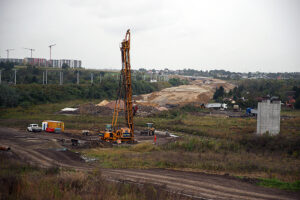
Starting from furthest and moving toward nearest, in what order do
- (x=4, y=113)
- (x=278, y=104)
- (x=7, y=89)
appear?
(x=7, y=89)
(x=4, y=113)
(x=278, y=104)

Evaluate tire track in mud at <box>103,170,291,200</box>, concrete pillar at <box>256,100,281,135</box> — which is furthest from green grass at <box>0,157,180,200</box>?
concrete pillar at <box>256,100,281,135</box>

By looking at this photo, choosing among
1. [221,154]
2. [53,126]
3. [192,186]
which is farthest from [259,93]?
[192,186]

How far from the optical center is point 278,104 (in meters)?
24.0

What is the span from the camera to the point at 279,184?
12688 mm

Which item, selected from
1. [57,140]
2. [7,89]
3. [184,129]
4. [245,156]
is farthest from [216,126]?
[7,89]

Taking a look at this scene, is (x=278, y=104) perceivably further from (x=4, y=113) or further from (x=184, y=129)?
(x=4, y=113)

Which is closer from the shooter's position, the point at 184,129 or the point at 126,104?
the point at 126,104

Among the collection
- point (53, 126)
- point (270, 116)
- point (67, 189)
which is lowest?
point (53, 126)

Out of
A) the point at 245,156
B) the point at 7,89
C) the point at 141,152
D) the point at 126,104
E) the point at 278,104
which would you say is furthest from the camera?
the point at 7,89

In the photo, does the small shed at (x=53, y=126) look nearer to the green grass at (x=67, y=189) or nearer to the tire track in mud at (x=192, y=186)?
the tire track in mud at (x=192, y=186)

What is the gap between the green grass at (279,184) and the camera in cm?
1226

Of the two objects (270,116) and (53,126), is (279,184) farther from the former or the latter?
(53,126)

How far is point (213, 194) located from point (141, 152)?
9.59m

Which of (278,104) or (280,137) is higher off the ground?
(278,104)
